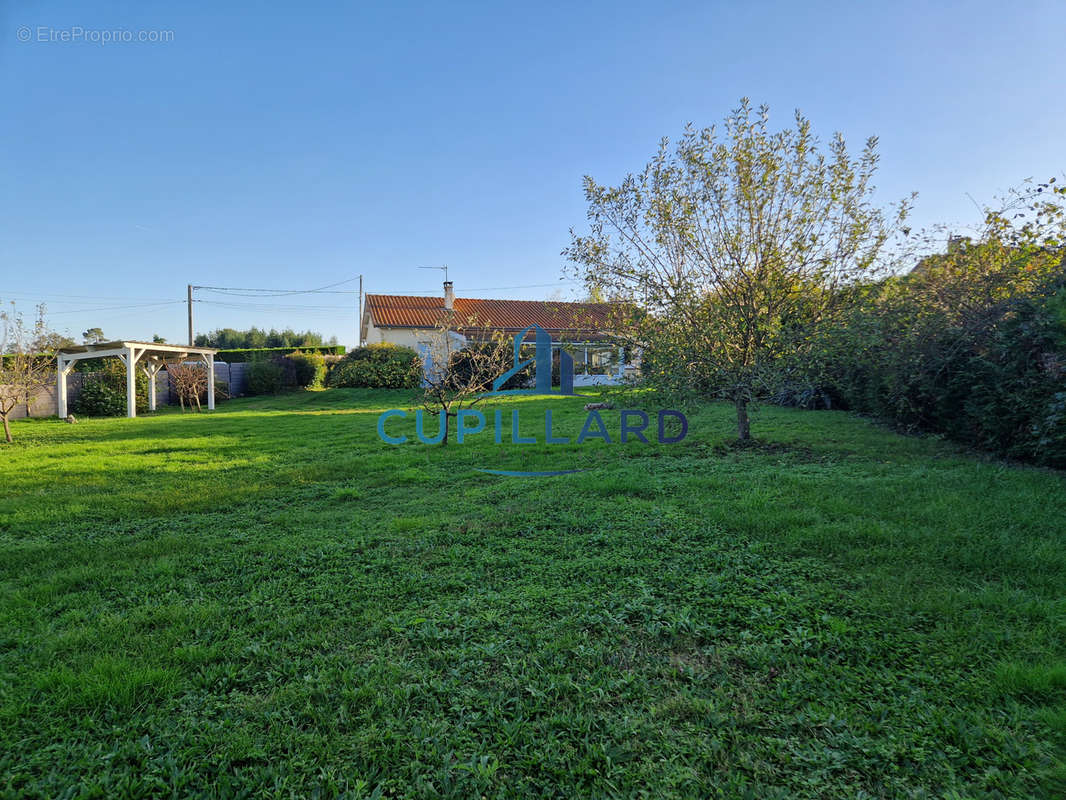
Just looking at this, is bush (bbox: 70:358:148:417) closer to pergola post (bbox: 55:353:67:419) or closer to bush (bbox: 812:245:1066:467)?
pergola post (bbox: 55:353:67:419)

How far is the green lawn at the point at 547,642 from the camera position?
75.7 inches

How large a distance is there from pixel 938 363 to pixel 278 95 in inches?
548

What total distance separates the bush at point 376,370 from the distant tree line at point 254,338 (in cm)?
2832

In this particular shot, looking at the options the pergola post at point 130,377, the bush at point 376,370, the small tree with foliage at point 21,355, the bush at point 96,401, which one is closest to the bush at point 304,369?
the bush at point 376,370

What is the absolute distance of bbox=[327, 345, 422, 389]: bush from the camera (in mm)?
22453

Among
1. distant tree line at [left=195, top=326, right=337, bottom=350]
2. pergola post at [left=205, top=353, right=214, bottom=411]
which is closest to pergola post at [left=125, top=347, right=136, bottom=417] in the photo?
pergola post at [left=205, top=353, right=214, bottom=411]

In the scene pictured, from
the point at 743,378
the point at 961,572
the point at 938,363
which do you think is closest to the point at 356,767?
the point at 961,572

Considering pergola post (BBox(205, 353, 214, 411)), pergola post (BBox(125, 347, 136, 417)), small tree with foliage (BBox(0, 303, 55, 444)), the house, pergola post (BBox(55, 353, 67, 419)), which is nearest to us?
small tree with foliage (BBox(0, 303, 55, 444))

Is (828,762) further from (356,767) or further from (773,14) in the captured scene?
(773,14)

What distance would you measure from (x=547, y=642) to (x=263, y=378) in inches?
908

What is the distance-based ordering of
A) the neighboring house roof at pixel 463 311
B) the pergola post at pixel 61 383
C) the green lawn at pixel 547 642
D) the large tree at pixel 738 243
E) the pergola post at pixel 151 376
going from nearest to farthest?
the green lawn at pixel 547 642 → the large tree at pixel 738 243 → the pergola post at pixel 61 383 → the pergola post at pixel 151 376 → the neighboring house roof at pixel 463 311

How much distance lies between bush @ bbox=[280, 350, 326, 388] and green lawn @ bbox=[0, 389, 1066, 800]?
59.5 feet

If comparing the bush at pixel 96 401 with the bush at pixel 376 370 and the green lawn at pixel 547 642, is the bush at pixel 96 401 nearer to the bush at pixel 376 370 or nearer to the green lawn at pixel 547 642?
the bush at pixel 376 370

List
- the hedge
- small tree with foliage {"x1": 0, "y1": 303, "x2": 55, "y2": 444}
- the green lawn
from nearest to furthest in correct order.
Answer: the green lawn
small tree with foliage {"x1": 0, "y1": 303, "x2": 55, "y2": 444}
the hedge
